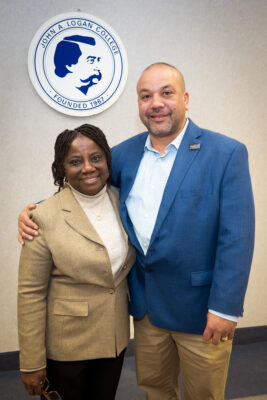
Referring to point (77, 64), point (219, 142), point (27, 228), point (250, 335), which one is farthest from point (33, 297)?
point (250, 335)

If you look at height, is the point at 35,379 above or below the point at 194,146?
below

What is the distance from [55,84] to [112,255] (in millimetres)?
1400

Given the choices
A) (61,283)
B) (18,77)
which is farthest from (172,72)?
(18,77)

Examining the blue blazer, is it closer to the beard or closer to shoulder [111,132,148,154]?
the beard

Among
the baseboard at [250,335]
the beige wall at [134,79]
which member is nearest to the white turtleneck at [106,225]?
the beige wall at [134,79]

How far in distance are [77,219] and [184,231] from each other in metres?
0.44

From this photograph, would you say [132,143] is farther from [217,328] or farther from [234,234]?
[217,328]

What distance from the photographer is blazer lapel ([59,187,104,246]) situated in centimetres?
121

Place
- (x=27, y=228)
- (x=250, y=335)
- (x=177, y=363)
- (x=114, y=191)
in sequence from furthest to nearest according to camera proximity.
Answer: (x=250, y=335) → (x=177, y=363) → (x=114, y=191) → (x=27, y=228)

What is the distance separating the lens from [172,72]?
4.40 ft

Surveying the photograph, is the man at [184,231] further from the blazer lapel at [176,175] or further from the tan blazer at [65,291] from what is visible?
the tan blazer at [65,291]

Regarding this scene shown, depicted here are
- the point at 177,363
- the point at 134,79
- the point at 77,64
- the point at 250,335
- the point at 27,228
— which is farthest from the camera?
the point at 250,335

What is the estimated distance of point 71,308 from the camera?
123 cm

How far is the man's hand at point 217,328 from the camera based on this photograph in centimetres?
123
